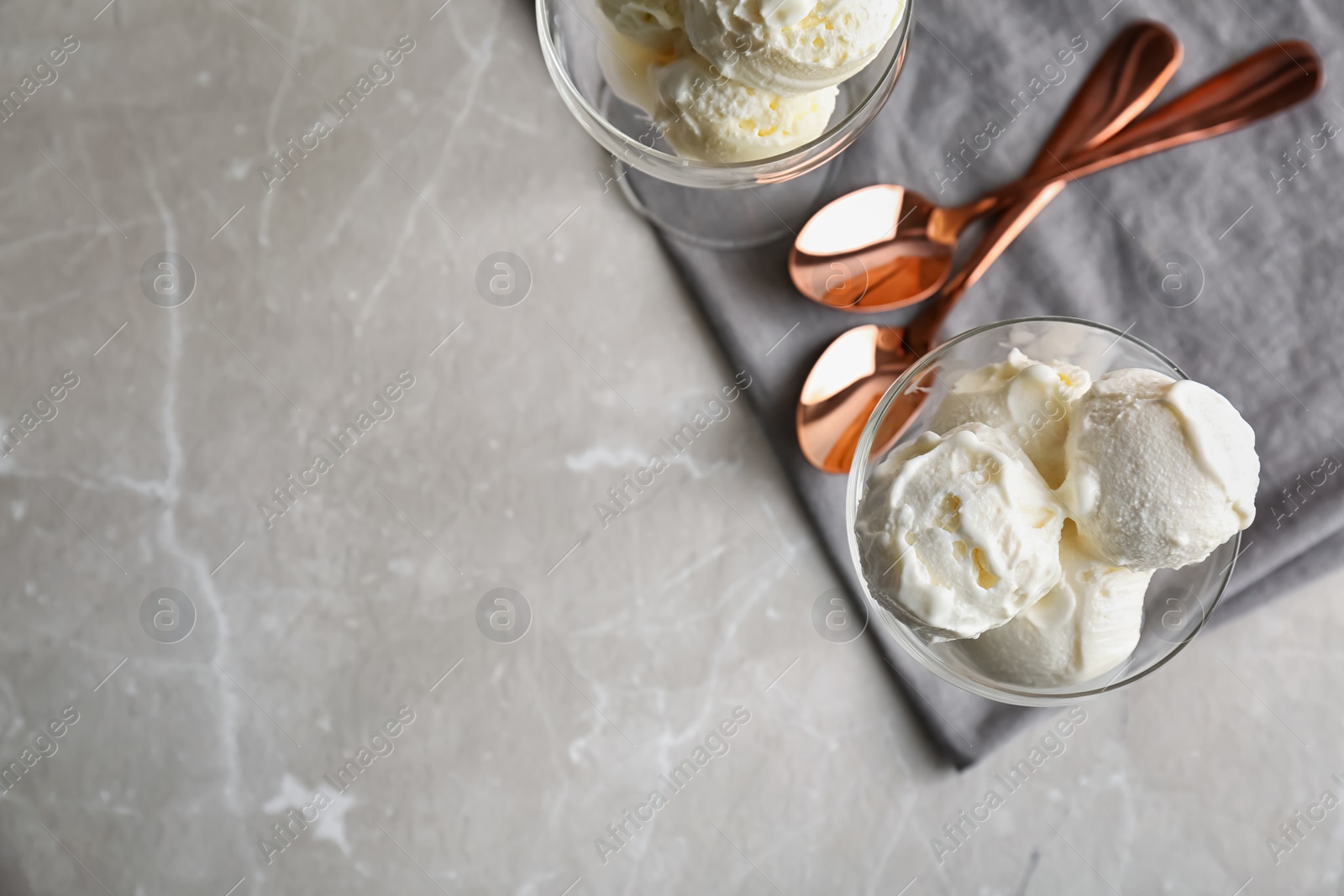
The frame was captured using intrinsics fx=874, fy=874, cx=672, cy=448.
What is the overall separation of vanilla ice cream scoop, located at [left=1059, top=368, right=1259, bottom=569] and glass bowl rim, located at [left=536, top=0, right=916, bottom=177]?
1.17ft

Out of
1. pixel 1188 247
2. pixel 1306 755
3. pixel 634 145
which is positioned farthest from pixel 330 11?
pixel 1306 755

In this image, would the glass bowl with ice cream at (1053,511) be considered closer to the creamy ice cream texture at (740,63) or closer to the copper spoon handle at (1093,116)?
the copper spoon handle at (1093,116)

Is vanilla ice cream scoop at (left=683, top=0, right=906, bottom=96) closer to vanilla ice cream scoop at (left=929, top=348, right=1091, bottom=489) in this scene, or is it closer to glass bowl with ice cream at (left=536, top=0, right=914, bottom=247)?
glass bowl with ice cream at (left=536, top=0, right=914, bottom=247)

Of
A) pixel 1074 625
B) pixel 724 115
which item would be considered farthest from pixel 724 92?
pixel 1074 625

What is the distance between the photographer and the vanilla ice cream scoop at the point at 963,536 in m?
0.69

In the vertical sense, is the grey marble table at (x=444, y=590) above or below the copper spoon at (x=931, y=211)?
below

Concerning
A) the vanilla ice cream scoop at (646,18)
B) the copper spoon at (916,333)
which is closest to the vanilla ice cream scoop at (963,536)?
the copper spoon at (916,333)

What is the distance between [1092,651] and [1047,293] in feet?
1.43

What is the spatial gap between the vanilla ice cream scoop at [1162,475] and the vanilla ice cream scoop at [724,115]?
1.27ft

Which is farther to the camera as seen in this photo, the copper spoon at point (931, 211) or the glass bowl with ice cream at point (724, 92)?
the copper spoon at point (931, 211)

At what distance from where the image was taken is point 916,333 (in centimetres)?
102

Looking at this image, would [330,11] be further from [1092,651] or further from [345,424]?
[1092,651]

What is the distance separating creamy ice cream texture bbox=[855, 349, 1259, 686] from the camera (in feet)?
2.26

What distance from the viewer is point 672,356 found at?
1.04 meters
